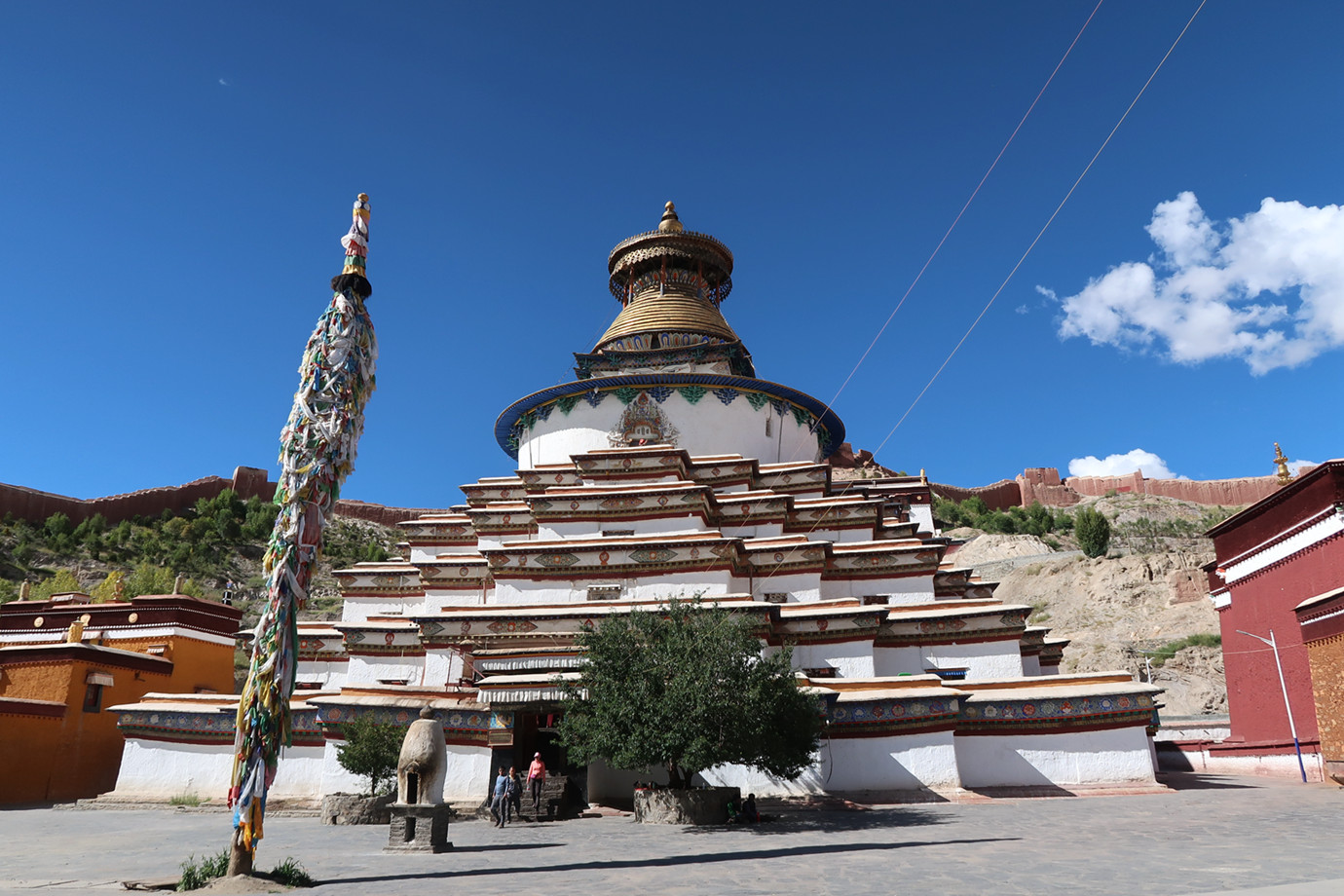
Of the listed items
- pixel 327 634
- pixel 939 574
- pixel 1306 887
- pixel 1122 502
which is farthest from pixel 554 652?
pixel 1122 502

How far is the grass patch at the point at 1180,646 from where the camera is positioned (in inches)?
1347

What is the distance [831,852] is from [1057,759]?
7.31 m

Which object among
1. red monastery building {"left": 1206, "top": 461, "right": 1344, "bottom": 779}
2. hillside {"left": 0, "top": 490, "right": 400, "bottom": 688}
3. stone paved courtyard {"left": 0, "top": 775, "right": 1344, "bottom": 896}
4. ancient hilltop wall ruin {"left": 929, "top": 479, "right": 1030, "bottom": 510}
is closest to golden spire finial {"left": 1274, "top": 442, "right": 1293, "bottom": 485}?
red monastery building {"left": 1206, "top": 461, "right": 1344, "bottom": 779}

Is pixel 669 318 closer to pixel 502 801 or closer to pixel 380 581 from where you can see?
pixel 380 581

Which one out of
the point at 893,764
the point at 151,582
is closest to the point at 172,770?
the point at 893,764

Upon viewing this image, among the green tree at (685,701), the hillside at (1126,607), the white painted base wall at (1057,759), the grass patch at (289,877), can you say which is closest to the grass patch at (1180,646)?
the hillside at (1126,607)

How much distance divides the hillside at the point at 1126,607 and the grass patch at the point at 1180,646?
0.16 feet

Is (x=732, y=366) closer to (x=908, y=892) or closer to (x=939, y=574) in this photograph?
(x=939, y=574)

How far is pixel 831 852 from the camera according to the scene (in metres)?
8.85

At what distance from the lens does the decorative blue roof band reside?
23438 millimetres

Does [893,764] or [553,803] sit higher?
[893,764]

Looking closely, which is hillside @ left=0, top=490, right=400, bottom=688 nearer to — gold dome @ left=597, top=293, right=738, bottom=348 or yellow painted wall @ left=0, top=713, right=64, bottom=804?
yellow painted wall @ left=0, top=713, right=64, bottom=804

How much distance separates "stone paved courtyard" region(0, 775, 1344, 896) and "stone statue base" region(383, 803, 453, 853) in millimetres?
286

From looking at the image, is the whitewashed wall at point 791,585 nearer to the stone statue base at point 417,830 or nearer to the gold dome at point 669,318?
the stone statue base at point 417,830
